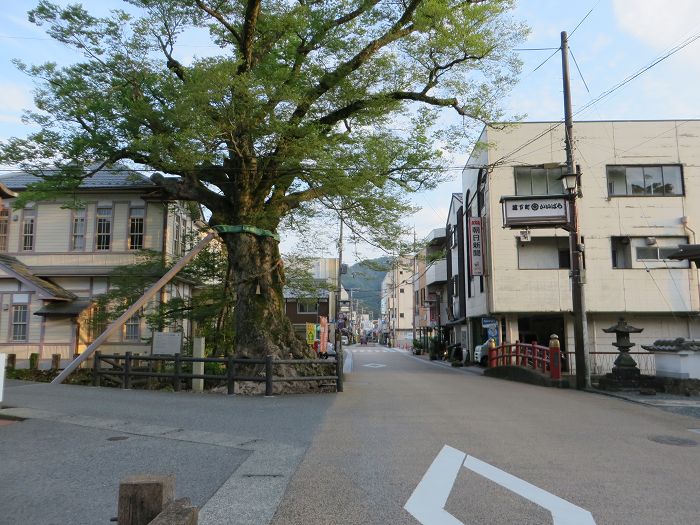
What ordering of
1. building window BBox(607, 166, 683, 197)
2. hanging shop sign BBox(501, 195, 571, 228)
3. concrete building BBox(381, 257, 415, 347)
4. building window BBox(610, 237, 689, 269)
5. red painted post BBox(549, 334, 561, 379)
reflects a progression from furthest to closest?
concrete building BBox(381, 257, 415, 347) < building window BBox(607, 166, 683, 197) < building window BBox(610, 237, 689, 269) < red painted post BBox(549, 334, 561, 379) < hanging shop sign BBox(501, 195, 571, 228)

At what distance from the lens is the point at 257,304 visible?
16188 millimetres

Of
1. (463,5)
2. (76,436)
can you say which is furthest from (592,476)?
(463,5)

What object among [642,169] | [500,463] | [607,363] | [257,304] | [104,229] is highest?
[642,169]

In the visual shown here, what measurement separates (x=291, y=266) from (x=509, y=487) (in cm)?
1714

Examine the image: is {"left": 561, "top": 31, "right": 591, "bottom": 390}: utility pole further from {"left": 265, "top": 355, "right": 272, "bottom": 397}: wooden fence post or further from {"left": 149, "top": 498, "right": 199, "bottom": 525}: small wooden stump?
{"left": 149, "top": 498, "right": 199, "bottom": 525}: small wooden stump

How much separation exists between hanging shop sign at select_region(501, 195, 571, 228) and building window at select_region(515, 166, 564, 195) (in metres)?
9.38

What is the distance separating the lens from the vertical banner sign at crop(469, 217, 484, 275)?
2728 cm

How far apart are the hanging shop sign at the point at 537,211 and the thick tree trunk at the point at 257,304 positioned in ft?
26.5

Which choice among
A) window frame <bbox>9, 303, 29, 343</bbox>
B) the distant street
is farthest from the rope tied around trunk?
window frame <bbox>9, 303, 29, 343</bbox>

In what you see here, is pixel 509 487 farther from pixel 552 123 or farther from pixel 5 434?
pixel 552 123

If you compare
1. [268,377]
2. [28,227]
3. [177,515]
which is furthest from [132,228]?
[177,515]

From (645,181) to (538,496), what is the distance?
25.4 m

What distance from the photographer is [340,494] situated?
17.6ft

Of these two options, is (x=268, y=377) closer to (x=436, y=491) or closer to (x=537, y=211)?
(x=436, y=491)
